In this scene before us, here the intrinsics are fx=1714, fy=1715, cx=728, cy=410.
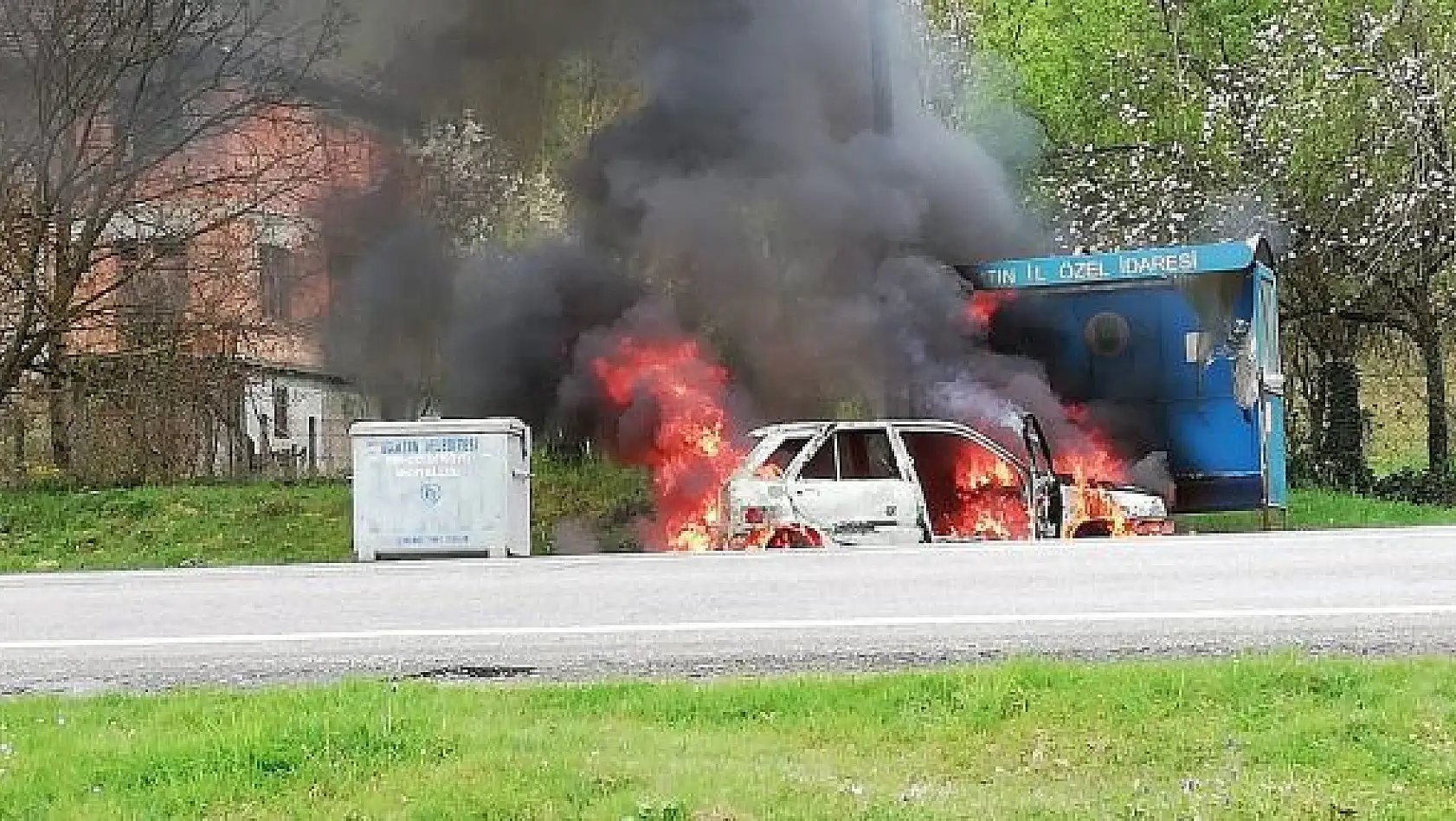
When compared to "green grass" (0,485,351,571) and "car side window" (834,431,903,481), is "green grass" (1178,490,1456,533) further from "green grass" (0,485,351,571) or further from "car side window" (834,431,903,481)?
"green grass" (0,485,351,571)

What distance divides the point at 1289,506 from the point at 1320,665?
46.2ft

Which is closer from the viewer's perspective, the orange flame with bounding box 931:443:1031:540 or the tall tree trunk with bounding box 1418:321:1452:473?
the orange flame with bounding box 931:443:1031:540

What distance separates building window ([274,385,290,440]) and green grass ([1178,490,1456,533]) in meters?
11.2

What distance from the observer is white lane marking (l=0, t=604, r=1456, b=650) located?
7422 mm

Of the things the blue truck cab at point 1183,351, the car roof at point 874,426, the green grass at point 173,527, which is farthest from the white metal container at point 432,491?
the blue truck cab at point 1183,351

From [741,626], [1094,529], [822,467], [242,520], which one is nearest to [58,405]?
[242,520]

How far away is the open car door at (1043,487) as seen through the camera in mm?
13258

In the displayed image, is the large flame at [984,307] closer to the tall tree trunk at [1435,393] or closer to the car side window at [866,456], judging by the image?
the car side window at [866,456]

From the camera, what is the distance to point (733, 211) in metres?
17.0

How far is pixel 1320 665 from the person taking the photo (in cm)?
569

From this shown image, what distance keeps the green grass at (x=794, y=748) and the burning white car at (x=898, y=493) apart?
6.49m

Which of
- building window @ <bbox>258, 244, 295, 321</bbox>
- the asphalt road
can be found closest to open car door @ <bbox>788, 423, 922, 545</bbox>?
the asphalt road

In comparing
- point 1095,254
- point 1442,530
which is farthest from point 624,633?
point 1095,254

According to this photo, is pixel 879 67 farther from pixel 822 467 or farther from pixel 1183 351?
pixel 822 467
